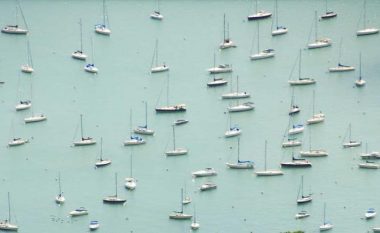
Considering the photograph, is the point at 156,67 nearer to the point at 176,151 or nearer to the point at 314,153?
the point at 176,151

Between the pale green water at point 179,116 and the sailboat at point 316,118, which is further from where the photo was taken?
the sailboat at point 316,118

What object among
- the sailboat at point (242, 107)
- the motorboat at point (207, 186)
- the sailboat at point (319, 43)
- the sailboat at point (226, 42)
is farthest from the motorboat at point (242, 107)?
the sailboat at point (319, 43)

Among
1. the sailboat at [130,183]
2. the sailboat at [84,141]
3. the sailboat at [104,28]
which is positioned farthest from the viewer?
the sailboat at [104,28]

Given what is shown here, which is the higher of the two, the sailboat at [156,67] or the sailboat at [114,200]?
the sailboat at [156,67]

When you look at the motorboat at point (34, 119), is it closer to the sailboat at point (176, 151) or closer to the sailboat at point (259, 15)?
the sailboat at point (176, 151)

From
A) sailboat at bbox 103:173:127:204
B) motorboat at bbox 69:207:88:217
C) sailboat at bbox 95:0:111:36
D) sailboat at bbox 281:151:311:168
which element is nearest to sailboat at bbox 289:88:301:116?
sailboat at bbox 281:151:311:168

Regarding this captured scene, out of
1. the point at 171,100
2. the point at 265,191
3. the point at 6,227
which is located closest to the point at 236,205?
the point at 265,191

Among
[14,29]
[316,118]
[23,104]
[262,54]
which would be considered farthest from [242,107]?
[14,29]

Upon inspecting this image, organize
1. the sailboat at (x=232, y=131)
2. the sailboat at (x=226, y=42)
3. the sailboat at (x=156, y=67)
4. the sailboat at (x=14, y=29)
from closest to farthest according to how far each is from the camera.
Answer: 1. the sailboat at (x=232, y=131)
2. the sailboat at (x=156, y=67)
3. the sailboat at (x=226, y=42)
4. the sailboat at (x=14, y=29)

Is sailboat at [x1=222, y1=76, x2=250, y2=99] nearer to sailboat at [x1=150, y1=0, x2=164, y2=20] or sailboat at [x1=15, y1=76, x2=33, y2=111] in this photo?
sailboat at [x1=150, y1=0, x2=164, y2=20]

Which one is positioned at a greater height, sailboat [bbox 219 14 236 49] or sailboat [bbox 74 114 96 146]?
sailboat [bbox 219 14 236 49]
